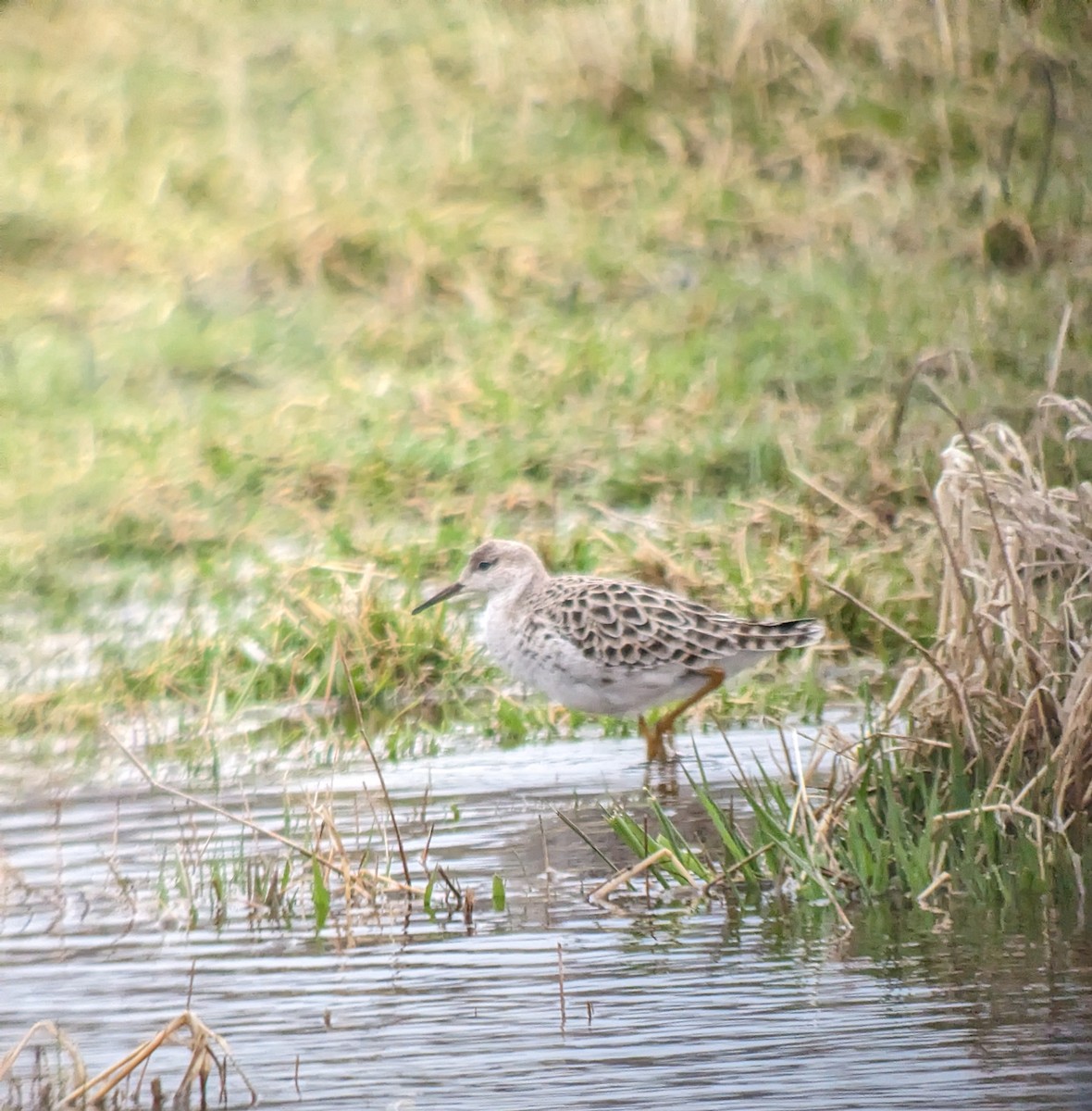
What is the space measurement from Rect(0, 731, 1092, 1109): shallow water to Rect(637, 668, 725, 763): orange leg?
94cm

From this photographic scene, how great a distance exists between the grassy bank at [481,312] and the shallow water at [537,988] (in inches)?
82.2

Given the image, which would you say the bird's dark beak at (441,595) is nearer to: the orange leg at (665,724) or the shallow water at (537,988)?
the orange leg at (665,724)

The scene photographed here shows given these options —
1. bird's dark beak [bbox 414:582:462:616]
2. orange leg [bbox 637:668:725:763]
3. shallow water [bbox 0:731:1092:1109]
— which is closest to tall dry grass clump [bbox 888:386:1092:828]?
shallow water [bbox 0:731:1092:1109]

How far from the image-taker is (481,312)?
14117mm

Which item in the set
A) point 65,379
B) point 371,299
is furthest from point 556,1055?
point 371,299

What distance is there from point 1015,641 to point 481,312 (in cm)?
808

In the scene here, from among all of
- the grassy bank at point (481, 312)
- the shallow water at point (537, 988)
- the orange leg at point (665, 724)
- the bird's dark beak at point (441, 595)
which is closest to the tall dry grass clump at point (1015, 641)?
the shallow water at point (537, 988)

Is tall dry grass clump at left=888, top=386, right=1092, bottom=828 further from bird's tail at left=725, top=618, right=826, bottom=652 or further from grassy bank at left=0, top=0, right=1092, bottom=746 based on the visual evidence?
bird's tail at left=725, top=618, right=826, bottom=652

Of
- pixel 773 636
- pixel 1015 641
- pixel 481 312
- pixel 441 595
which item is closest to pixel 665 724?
pixel 773 636

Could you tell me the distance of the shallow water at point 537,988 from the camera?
15.4 feet

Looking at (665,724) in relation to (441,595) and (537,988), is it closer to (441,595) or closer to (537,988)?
(441,595)

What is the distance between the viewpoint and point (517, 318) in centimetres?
1416

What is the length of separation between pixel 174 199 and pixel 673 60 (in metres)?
3.36

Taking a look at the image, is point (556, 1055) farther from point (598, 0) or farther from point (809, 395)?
point (598, 0)
